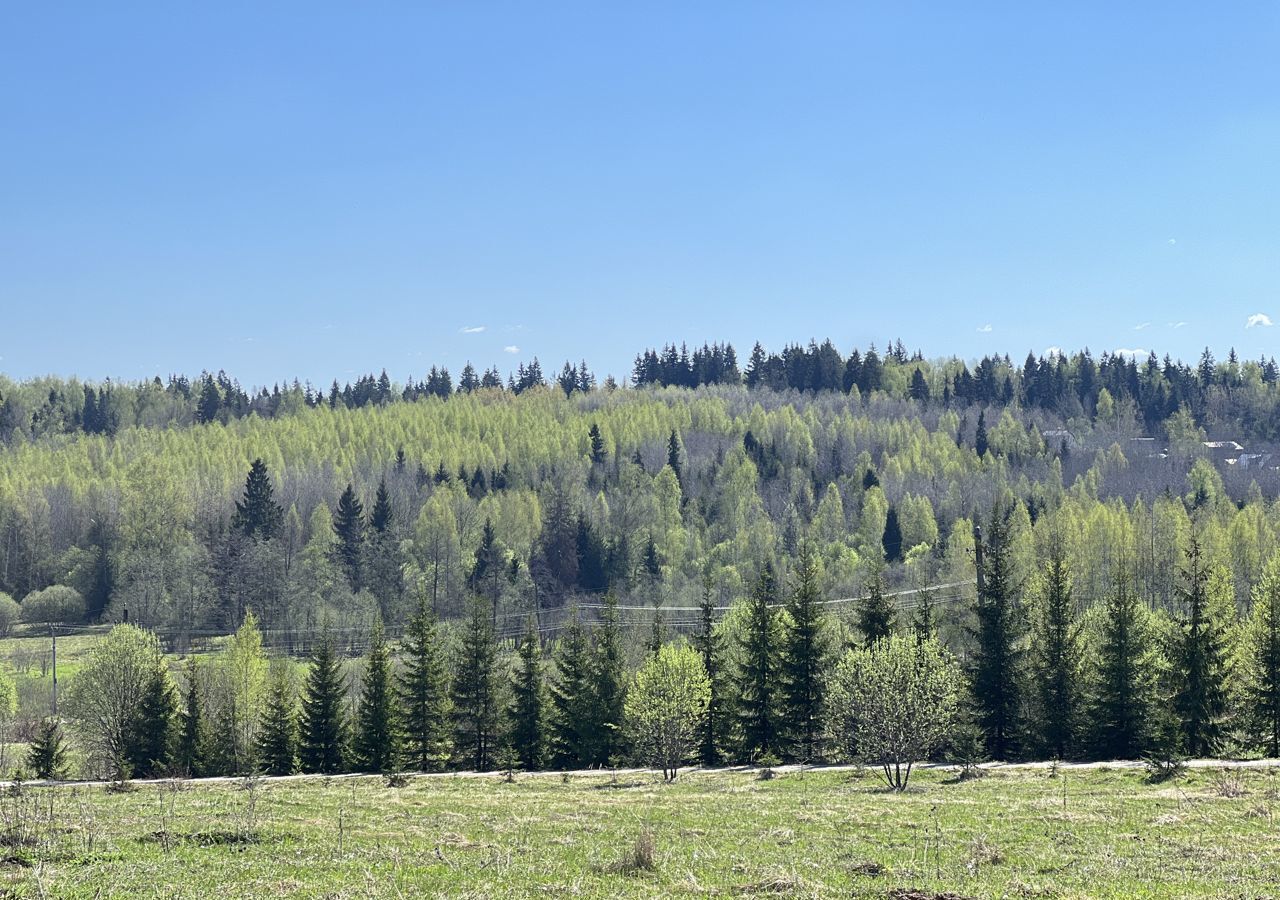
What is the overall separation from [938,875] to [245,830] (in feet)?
48.0

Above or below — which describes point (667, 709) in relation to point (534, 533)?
above

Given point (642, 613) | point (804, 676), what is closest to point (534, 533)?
point (642, 613)

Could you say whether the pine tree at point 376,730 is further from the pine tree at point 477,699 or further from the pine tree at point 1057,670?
the pine tree at point 1057,670

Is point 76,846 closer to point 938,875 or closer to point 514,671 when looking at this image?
point 938,875

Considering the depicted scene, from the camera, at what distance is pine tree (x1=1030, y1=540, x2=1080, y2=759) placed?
5244 cm

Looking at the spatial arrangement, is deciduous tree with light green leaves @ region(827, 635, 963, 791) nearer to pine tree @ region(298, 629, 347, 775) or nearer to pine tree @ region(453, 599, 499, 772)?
pine tree @ region(453, 599, 499, 772)

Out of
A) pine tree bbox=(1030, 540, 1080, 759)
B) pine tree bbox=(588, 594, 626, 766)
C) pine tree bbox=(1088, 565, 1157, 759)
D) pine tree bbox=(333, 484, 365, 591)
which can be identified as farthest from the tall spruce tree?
pine tree bbox=(333, 484, 365, 591)

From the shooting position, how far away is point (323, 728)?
59.0 metres

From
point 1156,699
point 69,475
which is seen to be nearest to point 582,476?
point 69,475

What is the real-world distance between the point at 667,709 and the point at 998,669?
17.2 m

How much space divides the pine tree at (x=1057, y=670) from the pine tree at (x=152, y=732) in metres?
45.5

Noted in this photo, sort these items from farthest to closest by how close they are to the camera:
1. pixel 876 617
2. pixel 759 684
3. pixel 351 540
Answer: pixel 351 540 < pixel 759 684 < pixel 876 617

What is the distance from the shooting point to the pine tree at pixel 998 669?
180 feet

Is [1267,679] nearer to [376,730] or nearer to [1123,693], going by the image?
[1123,693]
